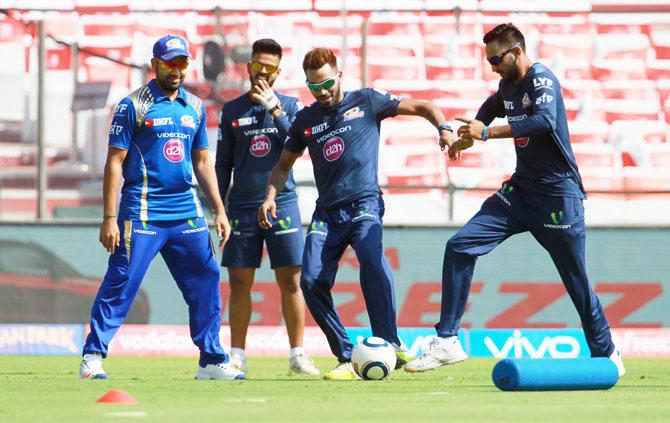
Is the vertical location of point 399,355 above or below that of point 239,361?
above

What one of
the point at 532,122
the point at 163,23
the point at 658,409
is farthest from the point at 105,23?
the point at 658,409

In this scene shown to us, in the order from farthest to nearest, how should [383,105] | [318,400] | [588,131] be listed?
1. [588,131]
2. [383,105]
3. [318,400]

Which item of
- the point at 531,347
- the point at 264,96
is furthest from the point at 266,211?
the point at 531,347

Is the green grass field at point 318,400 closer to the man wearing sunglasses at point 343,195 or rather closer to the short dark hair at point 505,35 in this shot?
the man wearing sunglasses at point 343,195

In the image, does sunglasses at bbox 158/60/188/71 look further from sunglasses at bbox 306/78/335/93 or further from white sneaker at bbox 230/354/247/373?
white sneaker at bbox 230/354/247/373

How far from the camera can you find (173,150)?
8.71 m

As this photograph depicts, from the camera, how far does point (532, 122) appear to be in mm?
8438

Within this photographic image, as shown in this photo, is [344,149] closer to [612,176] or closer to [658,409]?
[658,409]

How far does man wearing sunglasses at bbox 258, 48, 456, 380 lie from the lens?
8.90 m

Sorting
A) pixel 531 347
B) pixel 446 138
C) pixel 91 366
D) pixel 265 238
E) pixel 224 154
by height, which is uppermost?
pixel 446 138

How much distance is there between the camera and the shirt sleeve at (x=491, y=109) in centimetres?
923

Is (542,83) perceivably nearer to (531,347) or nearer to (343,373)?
(343,373)

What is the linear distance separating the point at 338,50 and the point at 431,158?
1.62m

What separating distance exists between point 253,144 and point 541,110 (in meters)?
2.49
